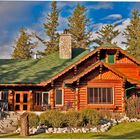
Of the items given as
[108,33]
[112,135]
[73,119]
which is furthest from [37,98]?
[108,33]

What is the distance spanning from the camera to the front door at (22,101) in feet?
92.3

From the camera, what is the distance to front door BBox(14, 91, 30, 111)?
28.1 metres

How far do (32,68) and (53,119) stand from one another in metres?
10.4

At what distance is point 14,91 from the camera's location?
28.1 m

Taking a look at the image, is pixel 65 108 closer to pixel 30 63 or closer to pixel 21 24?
pixel 30 63

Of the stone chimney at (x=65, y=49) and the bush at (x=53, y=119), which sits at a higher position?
the stone chimney at (x=65, y=49)

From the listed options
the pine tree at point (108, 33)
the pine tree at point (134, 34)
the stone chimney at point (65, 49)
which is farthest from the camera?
the pine tree at point (108, 33)

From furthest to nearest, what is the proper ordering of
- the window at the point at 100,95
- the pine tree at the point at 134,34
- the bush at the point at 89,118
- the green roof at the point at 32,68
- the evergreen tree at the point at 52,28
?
the evergreen tree at the point at 52,28 → the pine tree at the point at 134,34 → the green roof at the point at 32,68 → the window at the point at 100,95 → the bush at the point at 89,118

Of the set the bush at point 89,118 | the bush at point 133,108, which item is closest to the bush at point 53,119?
the bush at point 89,118

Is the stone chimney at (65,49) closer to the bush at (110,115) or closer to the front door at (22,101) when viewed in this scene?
the front door at (22,101)

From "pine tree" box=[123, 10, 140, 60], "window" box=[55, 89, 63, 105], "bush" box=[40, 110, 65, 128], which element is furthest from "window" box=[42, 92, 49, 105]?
"pine tree" box=[123, 10, 140, 60]

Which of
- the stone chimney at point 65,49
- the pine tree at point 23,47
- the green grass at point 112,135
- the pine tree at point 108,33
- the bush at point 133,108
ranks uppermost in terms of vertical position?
the pine tree at point 108,33

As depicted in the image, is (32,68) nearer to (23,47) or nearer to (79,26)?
(23,47)

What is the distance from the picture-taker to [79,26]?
51.1 m
